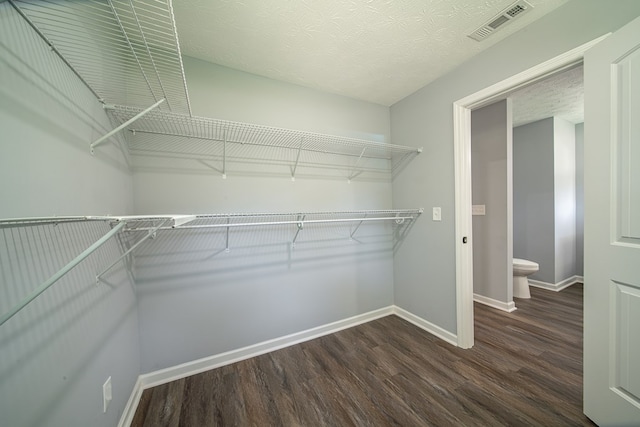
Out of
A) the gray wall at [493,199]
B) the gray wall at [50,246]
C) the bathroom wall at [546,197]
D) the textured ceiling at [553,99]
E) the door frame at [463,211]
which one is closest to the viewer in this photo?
the gray wall at [50,246]

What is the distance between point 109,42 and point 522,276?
14.6 feet

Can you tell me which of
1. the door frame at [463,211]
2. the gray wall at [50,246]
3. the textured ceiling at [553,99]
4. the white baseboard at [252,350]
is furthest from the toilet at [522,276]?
the gray wall at [50,246]

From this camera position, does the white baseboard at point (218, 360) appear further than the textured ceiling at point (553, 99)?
No

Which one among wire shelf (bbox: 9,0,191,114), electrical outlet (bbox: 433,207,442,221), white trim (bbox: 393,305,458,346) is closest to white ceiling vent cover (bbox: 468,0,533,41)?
electrical outlet (bbox: 433,207,442,221)

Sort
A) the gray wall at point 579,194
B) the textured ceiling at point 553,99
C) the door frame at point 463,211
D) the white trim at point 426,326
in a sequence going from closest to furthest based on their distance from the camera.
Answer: the door frame at point 463,211 < the white trim at point 426,326 < the textured ceiling at point 553,99 < the gray wall at point 579,194

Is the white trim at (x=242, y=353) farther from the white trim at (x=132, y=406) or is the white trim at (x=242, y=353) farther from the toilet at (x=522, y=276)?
the toilet at (x=522, y=276)

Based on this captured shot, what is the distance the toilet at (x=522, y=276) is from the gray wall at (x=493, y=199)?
0.41 metres

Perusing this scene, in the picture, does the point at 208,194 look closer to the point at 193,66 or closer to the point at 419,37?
the point at 193,66

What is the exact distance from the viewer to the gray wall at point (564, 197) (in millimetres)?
3080

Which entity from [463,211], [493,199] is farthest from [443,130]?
[493,199]

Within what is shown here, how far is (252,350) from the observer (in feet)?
5.80

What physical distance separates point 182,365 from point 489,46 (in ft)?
10.6

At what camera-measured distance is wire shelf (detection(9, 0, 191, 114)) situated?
2.48 ft

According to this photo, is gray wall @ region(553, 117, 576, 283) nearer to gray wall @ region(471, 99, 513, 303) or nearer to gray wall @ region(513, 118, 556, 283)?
gray wall @ region(513, 118, 556, 283)
